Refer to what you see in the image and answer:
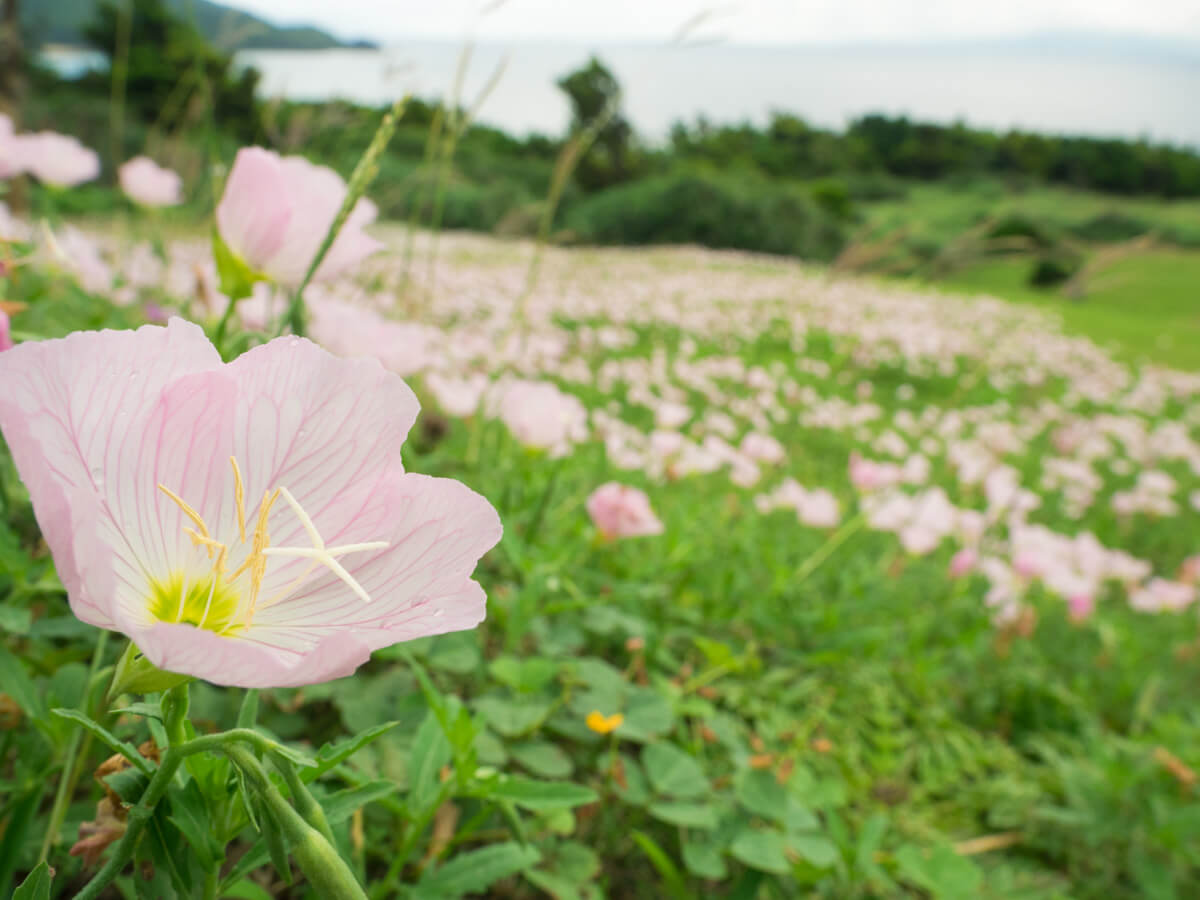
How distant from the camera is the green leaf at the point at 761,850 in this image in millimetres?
980

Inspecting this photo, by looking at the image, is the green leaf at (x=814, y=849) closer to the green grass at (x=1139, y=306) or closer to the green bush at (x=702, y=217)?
the green grass at (x=1139, y=306)

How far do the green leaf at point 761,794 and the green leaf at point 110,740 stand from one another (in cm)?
81

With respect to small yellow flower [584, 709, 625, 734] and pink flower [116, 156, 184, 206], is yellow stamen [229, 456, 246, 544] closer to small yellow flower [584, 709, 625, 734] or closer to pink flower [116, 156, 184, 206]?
small yellow flower [584, 709, 625, 734]

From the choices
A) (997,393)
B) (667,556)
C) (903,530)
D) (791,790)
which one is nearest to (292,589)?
(791,790)

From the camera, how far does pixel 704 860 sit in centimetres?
102

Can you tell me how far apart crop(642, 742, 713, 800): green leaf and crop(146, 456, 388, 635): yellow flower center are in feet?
2.31

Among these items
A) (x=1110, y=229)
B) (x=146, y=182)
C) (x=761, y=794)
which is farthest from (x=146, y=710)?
(x=1110, y=229)

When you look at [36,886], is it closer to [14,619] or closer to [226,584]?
[226,584]

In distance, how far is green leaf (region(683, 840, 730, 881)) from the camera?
3.28 feet

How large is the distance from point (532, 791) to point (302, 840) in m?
0.39

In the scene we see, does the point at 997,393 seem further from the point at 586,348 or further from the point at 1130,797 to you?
the point at 1130,797

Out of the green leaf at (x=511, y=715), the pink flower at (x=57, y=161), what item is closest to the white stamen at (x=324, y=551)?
the green leaf at (x=511, y=715)

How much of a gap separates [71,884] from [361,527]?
0.56 m

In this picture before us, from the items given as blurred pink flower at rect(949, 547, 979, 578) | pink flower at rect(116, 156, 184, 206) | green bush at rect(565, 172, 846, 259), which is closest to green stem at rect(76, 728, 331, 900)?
pink flower at rect(116, 156, 184, 206)
